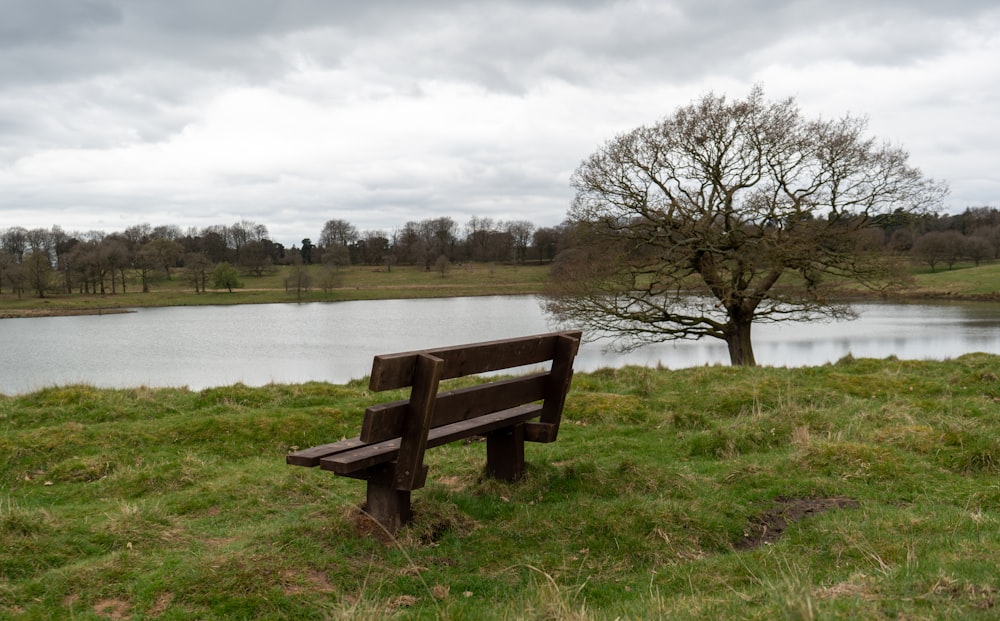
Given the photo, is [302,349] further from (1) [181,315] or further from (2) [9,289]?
(2) [9,289]

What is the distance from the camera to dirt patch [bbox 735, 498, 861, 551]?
16.7 feet

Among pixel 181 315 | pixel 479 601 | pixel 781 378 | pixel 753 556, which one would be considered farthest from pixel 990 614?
pixel 181 315

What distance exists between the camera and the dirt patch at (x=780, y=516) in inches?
200

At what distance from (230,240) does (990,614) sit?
12774 centimetres

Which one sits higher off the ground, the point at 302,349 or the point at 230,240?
the point at 230,240

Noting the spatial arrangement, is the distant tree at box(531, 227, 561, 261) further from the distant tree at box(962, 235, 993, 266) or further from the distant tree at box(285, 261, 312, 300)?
the distant tree at box(962, 235, 993, 266)

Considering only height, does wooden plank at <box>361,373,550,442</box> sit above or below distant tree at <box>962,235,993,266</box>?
below

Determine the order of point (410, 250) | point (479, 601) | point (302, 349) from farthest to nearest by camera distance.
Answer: point (410, 250), point (302, 349), point (479, 601)

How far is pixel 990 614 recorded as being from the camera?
119 inches

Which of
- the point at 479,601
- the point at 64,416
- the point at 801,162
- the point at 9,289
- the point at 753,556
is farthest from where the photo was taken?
the point at 9,289

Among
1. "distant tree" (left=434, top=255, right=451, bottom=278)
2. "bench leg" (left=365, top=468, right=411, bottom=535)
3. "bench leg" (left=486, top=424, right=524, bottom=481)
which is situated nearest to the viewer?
"bench leg" (left=365, top=468, right=411, bottom=535)

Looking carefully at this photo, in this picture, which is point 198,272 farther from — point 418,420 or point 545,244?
point 418,420

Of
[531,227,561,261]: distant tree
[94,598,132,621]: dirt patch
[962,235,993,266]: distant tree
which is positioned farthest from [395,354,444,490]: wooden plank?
[531,227,561,261]: distant tree

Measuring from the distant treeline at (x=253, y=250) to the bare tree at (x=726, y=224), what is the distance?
1522 inches
